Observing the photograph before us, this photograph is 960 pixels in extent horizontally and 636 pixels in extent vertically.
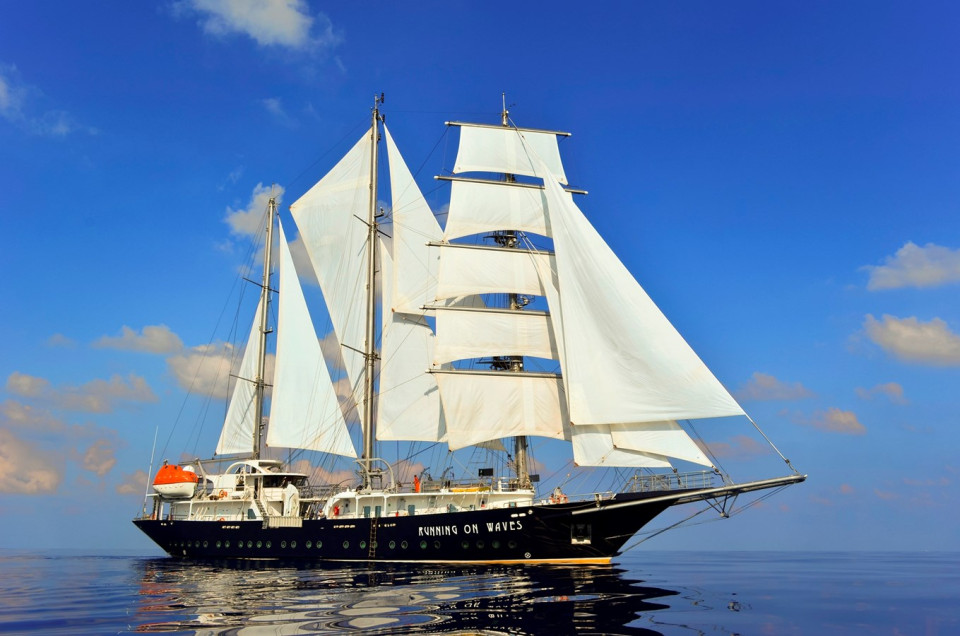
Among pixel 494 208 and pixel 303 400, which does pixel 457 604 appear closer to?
pixel 303 400

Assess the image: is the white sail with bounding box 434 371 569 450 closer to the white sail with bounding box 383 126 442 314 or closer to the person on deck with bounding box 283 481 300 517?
the white sail with bounding box 383 126 442 314

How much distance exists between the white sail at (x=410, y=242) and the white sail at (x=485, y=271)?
4249mm

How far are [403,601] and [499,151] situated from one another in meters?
34.3

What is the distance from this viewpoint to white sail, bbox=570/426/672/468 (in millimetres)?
38688

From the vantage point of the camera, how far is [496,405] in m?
45.1

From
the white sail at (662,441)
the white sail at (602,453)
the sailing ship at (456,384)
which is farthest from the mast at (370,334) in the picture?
the white sail at (662,441)

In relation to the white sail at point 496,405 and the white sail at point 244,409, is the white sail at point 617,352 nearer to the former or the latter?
the white sail at point 496,405

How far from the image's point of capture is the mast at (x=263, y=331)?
54.1 meters

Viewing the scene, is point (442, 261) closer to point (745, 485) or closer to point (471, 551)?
point (471, 551)

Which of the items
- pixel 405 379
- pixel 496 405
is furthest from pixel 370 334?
pixel 496 405

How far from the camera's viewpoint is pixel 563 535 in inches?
1458

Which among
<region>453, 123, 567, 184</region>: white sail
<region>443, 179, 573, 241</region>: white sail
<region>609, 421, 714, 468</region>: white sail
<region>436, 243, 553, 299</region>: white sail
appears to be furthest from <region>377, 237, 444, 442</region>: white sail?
<region>609, 421, 714, 468</region>: white sail

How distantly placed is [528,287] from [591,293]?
8944 mm

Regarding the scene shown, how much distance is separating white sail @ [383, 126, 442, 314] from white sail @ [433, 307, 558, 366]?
18.1 ft
